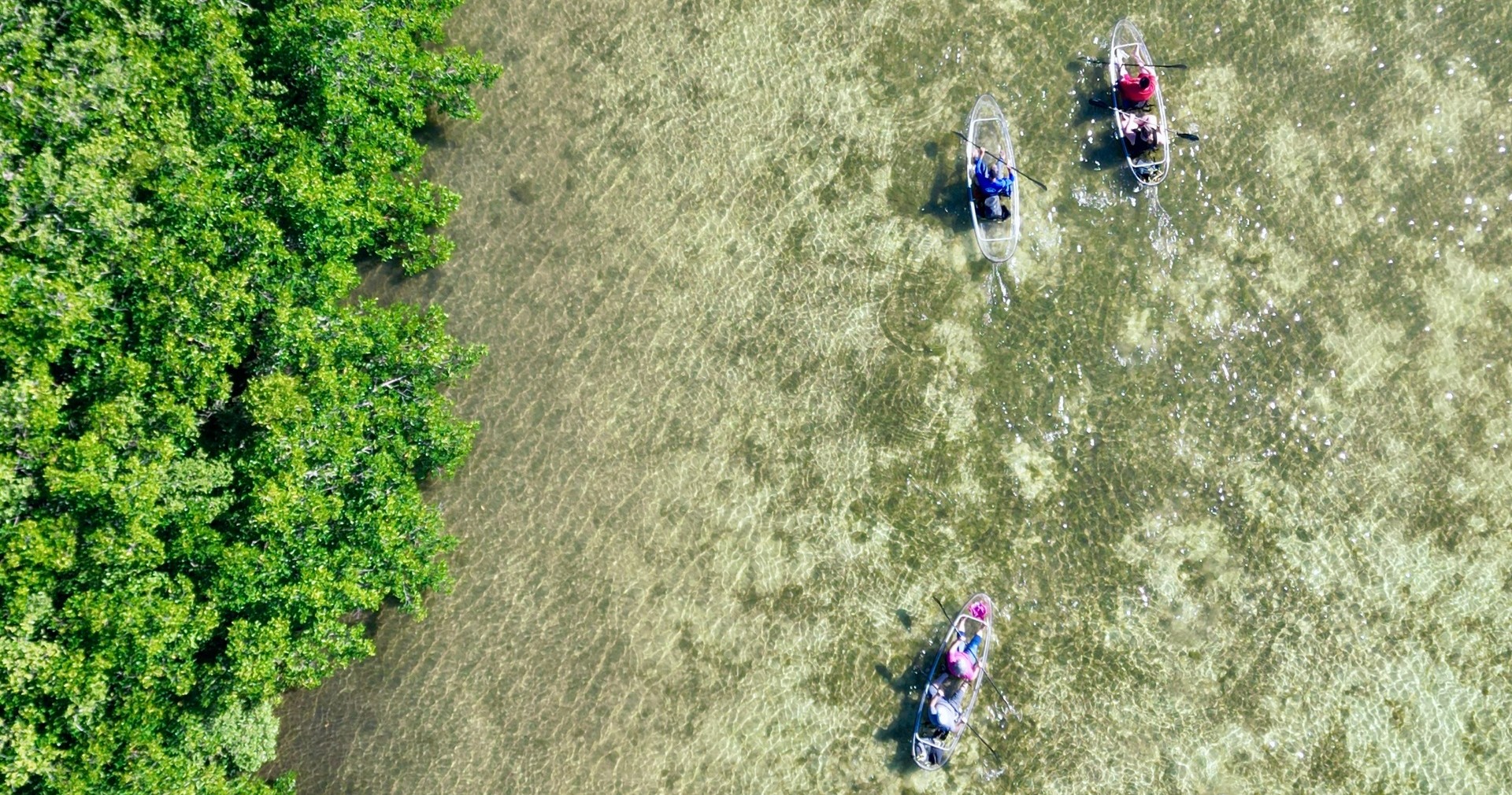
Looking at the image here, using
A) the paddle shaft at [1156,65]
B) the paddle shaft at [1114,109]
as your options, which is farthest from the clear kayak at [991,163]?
the paddle shaft at [1156,65]

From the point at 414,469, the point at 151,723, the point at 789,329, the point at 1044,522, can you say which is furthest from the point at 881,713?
the point at 151,723

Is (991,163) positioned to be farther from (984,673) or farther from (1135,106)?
(984,673)

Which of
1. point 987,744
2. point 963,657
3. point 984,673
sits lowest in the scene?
point 987,744

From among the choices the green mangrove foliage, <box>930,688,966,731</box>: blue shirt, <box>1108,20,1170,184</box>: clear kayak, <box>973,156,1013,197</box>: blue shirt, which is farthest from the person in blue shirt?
the green mangrove foliage

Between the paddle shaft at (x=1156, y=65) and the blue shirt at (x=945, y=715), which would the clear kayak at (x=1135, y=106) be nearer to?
the paddle shaft at (x=1156, y=65)

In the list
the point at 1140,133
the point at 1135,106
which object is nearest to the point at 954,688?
the point at 1140,133

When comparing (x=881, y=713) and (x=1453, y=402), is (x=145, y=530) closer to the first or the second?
(x=881, y=713)

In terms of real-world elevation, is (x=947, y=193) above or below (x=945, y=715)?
above
